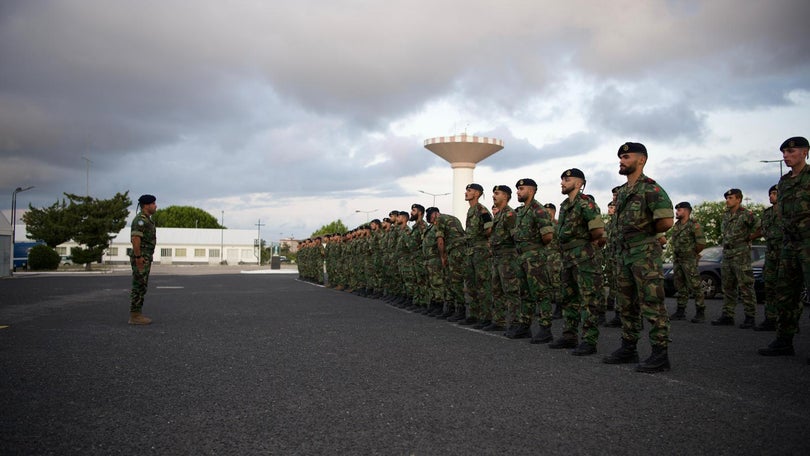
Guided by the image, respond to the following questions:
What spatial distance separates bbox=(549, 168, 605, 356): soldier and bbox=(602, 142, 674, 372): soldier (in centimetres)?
57

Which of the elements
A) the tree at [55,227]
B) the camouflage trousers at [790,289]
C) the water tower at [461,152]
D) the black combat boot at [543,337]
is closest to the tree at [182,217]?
the tree at [55,227]

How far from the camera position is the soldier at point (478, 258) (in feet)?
28.1

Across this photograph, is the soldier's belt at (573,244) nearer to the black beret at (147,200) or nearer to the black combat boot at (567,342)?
the black combat boot at (567,342)

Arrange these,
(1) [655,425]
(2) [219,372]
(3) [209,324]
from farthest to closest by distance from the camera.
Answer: (3) [209,324]
(2) [219,372]
(1) [655,425]

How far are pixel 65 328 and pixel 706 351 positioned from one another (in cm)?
846

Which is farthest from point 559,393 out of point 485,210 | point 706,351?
point 485,210

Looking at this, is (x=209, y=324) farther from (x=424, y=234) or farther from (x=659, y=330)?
(x=659, y=330)

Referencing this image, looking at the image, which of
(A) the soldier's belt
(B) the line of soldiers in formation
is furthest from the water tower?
(A) the soldier's belt

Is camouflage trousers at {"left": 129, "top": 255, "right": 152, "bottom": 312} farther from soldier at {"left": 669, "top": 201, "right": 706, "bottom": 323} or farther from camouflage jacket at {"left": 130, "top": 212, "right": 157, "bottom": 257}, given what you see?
soldier at {"left": 669, "top": 201, "right": 706, "bottom": 323}

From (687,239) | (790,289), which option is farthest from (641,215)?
(687,239)

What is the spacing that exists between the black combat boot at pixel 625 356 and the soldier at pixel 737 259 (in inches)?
161

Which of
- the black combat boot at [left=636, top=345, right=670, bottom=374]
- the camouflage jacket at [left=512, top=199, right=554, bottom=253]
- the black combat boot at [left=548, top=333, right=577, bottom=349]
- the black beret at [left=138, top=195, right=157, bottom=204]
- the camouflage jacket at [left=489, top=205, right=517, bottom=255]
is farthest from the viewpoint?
the black beret at [left=138, top=195, right=157, bottom=204]

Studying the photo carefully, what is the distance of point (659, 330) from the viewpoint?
16.9ft

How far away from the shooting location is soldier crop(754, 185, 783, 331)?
731cm
